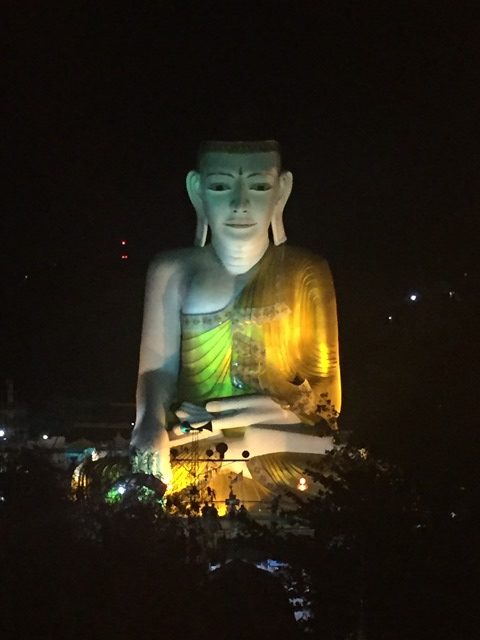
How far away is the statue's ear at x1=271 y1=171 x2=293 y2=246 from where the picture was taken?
1356 cm

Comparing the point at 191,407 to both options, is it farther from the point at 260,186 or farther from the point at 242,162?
the point at 242,162

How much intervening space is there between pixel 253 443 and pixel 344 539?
5835 mm

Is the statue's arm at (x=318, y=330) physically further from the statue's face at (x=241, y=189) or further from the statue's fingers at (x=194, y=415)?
the statue's fingers at (x=194, y=415)

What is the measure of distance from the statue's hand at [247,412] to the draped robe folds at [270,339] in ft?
1.43

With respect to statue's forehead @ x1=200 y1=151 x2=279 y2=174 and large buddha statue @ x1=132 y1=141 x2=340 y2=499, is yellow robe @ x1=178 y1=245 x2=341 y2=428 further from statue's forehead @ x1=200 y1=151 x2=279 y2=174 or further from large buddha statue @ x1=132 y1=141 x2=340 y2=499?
statue's forehead @ x1=200 y1=151 x2=279 y2=174

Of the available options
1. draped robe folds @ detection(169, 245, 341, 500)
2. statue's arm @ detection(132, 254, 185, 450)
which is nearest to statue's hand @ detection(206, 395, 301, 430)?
draped robe folds @ detection(169, 245, 341, 500)

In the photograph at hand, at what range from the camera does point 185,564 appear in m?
6.44

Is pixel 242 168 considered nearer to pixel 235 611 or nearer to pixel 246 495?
pixel 246 495

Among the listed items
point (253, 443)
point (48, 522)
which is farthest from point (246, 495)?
point (48, 522)

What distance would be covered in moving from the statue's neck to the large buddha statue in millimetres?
11

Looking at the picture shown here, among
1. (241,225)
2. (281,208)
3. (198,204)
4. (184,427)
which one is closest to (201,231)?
(198,204)

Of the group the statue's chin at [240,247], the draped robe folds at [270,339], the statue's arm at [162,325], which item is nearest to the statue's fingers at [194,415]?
the draped robe folds at [270,339]

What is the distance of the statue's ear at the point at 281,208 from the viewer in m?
13.6

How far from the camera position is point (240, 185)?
13203 mm
